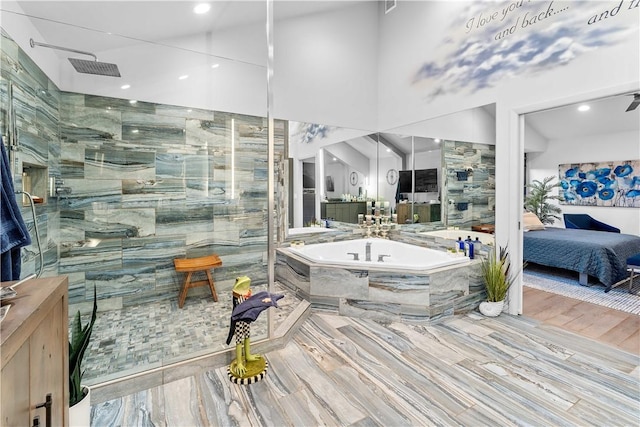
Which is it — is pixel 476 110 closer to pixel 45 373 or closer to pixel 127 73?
pixel 127 73

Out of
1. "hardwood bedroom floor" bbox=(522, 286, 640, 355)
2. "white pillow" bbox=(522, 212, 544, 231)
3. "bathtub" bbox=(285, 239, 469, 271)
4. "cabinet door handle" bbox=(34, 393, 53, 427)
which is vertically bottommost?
"hardwood bedroom floor" bbox=(522, 286, 640, 355)

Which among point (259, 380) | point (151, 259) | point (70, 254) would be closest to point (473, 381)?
point (259, 380)

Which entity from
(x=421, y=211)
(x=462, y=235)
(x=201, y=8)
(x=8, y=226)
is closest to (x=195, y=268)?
(x=8, y=226)

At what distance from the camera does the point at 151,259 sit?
9.90 feet

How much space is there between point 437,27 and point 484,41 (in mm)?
687

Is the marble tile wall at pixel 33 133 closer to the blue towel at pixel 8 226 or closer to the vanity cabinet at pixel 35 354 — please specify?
the blue towel at pixel 8 226

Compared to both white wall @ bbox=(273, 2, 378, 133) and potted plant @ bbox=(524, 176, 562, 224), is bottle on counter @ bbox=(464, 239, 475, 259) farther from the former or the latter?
white wall @ bbox=(273, 2, 378, 133)

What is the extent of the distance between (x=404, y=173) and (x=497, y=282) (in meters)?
1.77

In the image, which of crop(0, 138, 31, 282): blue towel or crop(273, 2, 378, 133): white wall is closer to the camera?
crop(0, 138, 31, 282): blue towel

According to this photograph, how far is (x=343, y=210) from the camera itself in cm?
434

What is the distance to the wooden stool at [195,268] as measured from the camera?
3033 mm

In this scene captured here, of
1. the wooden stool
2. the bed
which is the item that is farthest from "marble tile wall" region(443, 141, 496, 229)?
the wooden stool

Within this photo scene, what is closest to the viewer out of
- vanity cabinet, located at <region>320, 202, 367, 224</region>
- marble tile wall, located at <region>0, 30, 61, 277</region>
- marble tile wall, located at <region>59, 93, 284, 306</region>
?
marble tile wall, located at <region>0, 30, 61, 277</region>

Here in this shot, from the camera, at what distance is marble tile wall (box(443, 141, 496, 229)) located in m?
3.17
